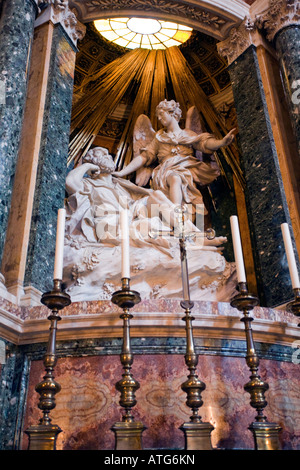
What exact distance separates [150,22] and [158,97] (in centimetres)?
110

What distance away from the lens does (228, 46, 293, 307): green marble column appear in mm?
4379

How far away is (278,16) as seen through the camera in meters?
5.71

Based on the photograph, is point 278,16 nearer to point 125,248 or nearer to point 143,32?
point 143,32

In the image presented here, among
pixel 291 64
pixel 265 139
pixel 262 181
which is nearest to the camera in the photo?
pixel 262 181

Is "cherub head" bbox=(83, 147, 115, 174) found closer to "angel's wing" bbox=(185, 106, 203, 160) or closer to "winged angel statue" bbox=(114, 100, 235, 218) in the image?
"winged angel statue" bbox=(114, 100, 235, 218)

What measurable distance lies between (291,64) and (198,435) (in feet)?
14.0

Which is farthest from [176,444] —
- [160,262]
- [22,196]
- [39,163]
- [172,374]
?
[39,163]

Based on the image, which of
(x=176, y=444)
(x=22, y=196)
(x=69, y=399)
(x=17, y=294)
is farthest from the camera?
(x=22, y=196)

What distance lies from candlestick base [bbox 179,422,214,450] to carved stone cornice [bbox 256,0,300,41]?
4.85 metres

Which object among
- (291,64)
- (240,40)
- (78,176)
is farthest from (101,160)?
(291,64)

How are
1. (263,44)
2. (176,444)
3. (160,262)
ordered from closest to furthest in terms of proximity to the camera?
1. (176,444)
2. (160,262)
3. (263,44)

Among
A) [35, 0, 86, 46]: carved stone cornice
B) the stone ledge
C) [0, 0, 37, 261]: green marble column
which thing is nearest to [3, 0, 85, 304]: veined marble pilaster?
[35, 0, 86, 46]: carved stone cornice
